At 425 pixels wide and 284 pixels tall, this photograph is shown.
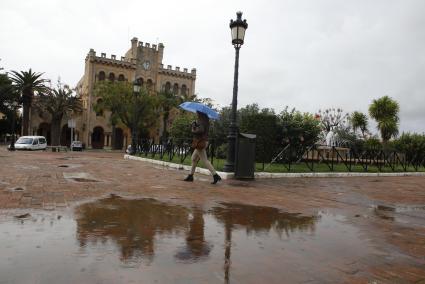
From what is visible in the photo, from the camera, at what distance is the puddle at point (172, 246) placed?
9.72 ft

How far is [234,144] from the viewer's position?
36.1ft

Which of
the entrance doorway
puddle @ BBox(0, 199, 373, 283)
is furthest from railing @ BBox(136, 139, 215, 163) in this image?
the entrance doorway

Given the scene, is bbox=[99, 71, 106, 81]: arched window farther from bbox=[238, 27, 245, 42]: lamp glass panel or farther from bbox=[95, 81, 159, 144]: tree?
bbox=[238, 27, 245, 42]: lamp glass panel

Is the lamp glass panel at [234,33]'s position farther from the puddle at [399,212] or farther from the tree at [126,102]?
the tree at [126,102]

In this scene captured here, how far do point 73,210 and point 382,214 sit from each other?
461 cm

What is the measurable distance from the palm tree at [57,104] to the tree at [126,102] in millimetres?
3810

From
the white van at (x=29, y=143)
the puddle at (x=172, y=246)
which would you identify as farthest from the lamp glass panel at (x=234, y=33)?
the white van at (x=29, y=143)

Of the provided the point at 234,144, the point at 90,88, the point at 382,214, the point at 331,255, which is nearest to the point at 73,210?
the point at 331,255

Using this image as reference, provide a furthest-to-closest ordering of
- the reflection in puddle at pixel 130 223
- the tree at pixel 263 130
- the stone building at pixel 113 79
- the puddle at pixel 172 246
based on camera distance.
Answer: the stone building at pixel 113 79 < the tree at pixel 263 130 < the reflection in puddle at pixel 130 223 < the puddle at pixel 172 246

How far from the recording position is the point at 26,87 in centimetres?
4709

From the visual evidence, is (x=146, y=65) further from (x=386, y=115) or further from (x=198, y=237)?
(x=198, y=237)

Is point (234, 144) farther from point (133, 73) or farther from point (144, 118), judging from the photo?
point (133, 73)

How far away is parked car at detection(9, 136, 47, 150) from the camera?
34.8 metres

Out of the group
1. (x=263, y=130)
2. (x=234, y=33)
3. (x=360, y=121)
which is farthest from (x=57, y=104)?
(x=234, y=33)
